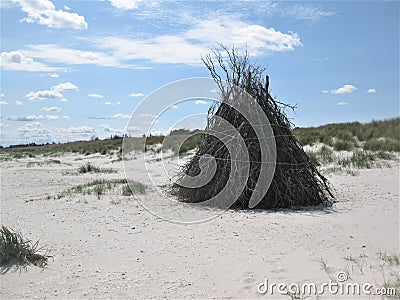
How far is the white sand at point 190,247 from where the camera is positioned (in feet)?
12.3

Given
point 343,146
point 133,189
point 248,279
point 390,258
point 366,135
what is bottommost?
point 248,279

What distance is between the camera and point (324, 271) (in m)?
3.91

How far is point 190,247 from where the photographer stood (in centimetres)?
480

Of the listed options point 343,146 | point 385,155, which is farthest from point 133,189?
point 343,146

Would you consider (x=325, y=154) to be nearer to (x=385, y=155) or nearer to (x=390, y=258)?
(x=385, y=155)

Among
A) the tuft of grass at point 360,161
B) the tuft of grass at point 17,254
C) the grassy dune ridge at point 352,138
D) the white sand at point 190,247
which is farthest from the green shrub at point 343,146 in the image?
the tuft of grass at point 17,254

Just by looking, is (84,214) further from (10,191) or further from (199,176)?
(10,191)

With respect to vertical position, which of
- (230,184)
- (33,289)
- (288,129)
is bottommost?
(33,289)

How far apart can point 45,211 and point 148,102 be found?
2.47m

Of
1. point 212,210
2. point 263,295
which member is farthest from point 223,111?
point 263,295

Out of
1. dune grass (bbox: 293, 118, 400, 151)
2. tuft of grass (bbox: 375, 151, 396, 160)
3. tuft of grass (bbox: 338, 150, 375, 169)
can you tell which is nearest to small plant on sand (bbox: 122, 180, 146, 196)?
tuft of grass (bbox: 338, 150, 375, 169)

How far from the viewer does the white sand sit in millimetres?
3756

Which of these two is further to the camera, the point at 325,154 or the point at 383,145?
the point at 383,145

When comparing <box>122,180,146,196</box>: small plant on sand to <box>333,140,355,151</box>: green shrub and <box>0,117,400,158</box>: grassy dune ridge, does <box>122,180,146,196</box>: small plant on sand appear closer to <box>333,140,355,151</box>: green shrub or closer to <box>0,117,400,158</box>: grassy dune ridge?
<box>0,117,400,158</box>: grassy dune ridge
